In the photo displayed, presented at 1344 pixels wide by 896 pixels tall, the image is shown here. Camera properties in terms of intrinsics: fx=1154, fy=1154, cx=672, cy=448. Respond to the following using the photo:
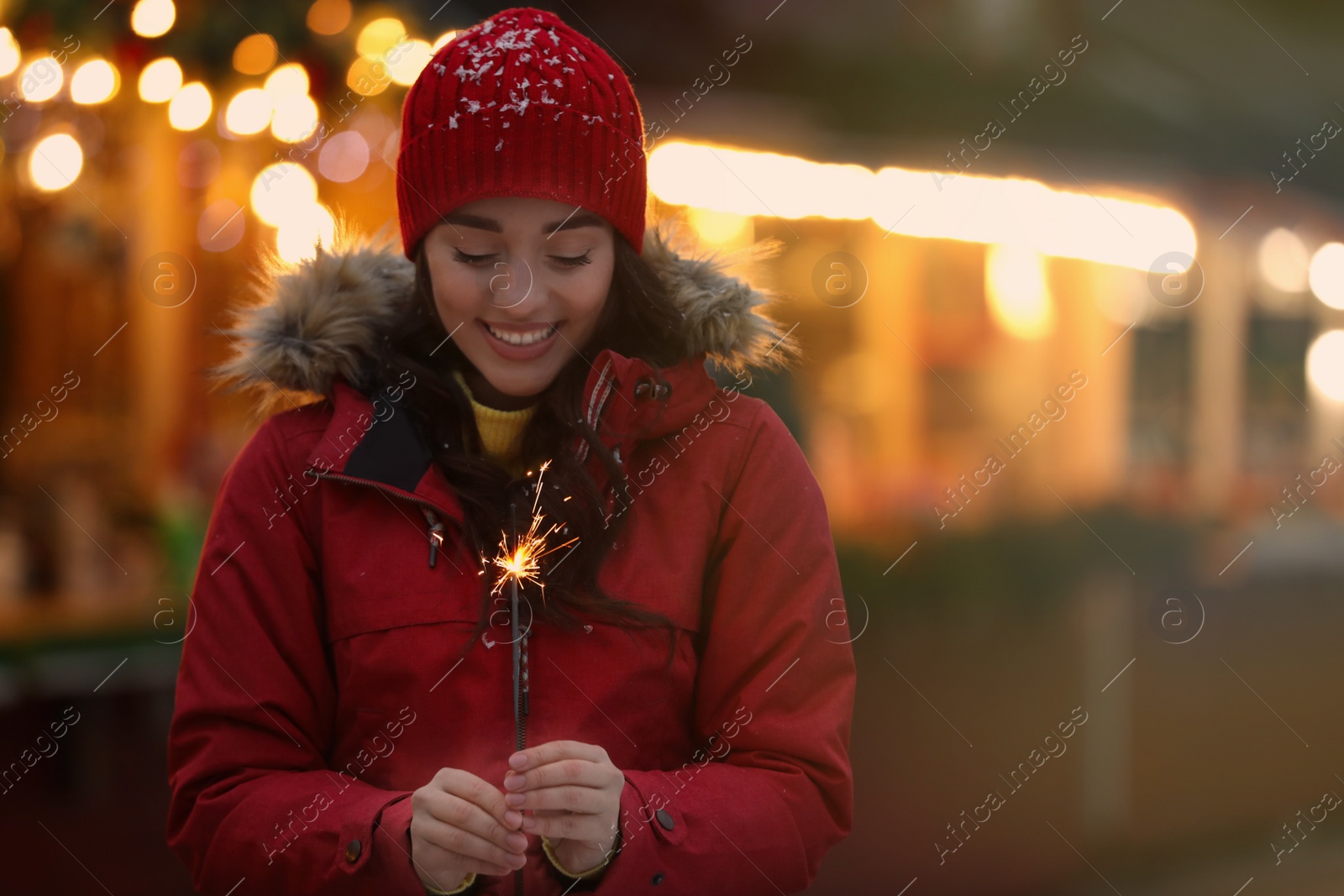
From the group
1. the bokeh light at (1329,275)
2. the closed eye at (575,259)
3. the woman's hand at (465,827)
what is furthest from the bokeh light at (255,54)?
the bokeh light at (1329,275)

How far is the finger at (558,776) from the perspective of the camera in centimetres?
129

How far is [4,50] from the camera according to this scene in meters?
4.79

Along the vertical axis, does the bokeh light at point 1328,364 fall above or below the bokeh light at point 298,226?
above

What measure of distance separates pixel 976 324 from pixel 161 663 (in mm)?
6904

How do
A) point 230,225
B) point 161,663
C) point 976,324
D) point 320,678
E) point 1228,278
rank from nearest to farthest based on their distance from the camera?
point 320,678 < point 161,663 < point 230,225 < point 976,324 < point 1228,278

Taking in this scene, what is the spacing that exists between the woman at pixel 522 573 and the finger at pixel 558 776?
2 cm

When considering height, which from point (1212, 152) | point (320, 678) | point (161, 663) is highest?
point (1212, 152)

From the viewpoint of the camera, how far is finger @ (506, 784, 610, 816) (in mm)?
1288

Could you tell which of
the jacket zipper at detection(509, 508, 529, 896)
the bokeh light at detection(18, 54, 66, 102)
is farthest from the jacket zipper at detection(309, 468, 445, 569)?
the bokeh light at detection(18, 54, 66, 102)

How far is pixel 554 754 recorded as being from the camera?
131 cm

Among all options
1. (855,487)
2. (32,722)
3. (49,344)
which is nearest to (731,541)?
(32,722)

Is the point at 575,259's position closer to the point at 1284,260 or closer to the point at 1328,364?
the point at 1284,260

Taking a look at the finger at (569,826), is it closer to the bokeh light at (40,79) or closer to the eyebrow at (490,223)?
the eyebrow at (490,223)

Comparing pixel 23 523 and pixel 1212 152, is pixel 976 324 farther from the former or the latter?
pixel 23 523
